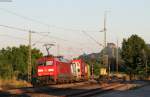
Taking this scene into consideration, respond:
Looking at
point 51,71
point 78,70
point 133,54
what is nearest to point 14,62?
point 78,70

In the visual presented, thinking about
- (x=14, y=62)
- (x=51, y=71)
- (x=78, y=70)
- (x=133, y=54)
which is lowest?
(x=51, y=71)

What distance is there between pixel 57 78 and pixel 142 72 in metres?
62.6

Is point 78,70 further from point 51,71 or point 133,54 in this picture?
point 133,54

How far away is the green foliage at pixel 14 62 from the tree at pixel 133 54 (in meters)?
27.1

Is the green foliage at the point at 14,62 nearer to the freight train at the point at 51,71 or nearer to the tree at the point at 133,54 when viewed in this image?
the freight train at the point at 51,71

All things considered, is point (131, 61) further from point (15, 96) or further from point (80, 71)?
point (15, 96)

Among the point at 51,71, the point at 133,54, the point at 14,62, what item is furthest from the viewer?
the point at 133,54

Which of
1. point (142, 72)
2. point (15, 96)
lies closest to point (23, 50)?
point (142, 72)

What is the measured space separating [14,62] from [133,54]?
154ft

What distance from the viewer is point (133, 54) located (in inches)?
4830

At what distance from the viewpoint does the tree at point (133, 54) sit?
11612 cm

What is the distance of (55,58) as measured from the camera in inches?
2112

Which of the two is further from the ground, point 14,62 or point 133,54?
point 133,54

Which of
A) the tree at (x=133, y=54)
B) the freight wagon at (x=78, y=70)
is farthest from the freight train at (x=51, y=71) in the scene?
the tree at (x=133, y=54)
